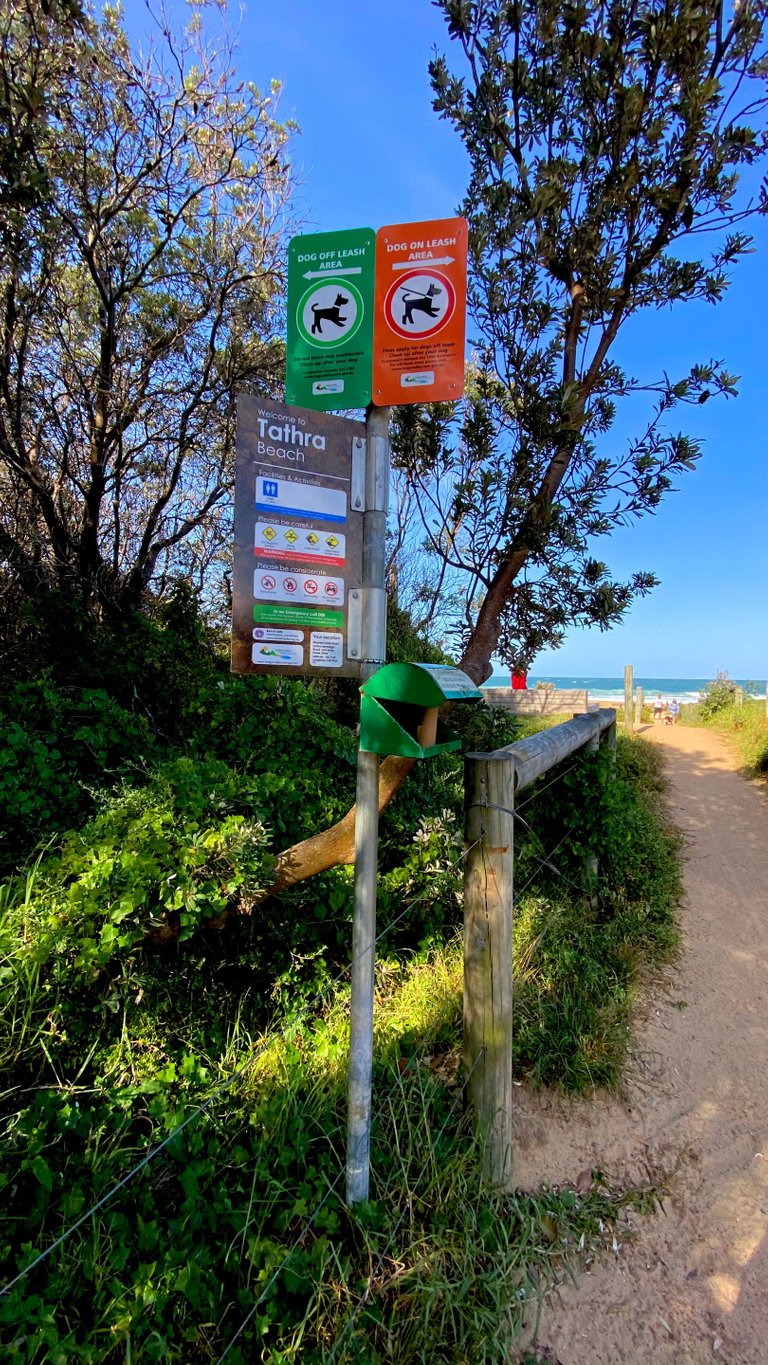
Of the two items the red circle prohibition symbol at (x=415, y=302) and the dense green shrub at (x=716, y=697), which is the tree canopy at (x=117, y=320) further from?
the dense green shrub at (x=716, y=697)

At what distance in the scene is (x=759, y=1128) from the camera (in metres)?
2.56

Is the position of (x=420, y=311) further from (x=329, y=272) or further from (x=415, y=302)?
(x=329, y=272)

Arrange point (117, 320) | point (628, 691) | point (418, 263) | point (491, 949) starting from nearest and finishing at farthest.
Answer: point (418, 263), point (491, 949), point (117, 320), point (628, 691)

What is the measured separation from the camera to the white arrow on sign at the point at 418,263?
157 cm

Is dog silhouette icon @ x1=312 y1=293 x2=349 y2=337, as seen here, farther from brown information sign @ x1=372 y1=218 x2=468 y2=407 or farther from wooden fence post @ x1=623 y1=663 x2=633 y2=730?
wooden fence post @ x1=623 y1=663 x2=633 y2=730

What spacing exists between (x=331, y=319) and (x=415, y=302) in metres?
0.24

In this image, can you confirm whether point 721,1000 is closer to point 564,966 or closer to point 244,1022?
point 564,966

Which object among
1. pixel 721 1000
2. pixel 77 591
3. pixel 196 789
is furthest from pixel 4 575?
pixel 721 1000

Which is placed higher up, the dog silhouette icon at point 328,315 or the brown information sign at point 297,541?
the dog silhouette icon at point 328,315

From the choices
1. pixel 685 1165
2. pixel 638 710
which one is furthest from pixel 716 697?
pixel 685 1165

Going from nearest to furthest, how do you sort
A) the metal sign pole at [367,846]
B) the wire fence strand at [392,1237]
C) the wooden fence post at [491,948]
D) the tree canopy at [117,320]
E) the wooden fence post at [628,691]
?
the wire fence strand at [392,1237] < the metal sign pole at [367,846] < the wooden fence post at [491,948] < the tree canopy at [117,320] < the wooden fence post at [628,691]

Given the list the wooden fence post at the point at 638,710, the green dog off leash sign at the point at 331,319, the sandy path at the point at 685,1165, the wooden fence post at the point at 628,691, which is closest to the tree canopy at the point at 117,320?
the green dog off leash sign at the point at 331,319

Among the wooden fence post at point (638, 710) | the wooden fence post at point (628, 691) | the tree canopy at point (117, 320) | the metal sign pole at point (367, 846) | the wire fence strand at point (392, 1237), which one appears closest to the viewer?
the wire fence strand at point (392, 1237)

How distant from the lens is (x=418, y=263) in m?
1.58
